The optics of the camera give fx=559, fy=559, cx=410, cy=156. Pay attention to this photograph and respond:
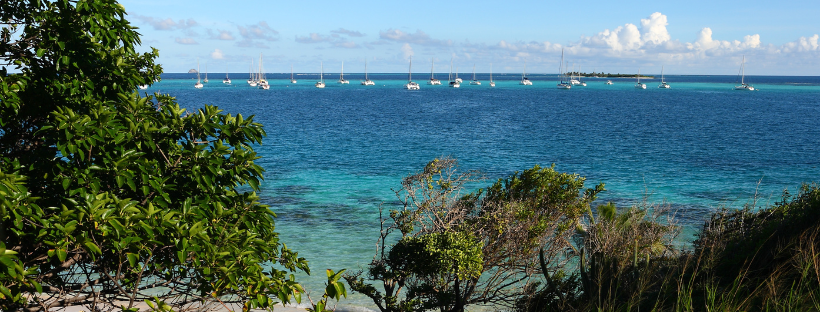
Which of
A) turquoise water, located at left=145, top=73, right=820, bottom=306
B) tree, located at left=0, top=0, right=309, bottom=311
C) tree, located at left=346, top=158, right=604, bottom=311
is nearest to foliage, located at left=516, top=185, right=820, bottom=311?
tree, located at left=346, top=158, right=604, bottom=311

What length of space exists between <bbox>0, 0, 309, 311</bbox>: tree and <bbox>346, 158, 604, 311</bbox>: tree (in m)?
4.82

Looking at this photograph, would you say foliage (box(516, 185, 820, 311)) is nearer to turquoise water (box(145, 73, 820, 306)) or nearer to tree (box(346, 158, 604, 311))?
tree (box(346, 158, 604, 311))

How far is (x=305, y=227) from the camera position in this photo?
78.8 ft

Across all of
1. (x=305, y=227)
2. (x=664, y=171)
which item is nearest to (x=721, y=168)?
(x=664, y=171)

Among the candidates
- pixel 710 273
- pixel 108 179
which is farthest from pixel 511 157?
pixel 108 179

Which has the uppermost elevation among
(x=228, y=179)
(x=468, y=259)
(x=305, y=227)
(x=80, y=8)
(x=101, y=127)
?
(x=80, y=8)

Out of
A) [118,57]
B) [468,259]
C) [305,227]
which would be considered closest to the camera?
[118,57]

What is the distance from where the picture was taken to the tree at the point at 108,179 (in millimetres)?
4934

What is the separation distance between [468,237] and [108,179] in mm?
7321

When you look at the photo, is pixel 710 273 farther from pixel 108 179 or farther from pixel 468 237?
pixel 108 179

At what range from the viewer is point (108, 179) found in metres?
5.46

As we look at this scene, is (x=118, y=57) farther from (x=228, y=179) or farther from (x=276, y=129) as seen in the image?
(x=276, y=129)

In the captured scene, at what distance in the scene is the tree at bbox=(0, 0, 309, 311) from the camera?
4934 millimetres

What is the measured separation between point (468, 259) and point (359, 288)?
2.57 m
